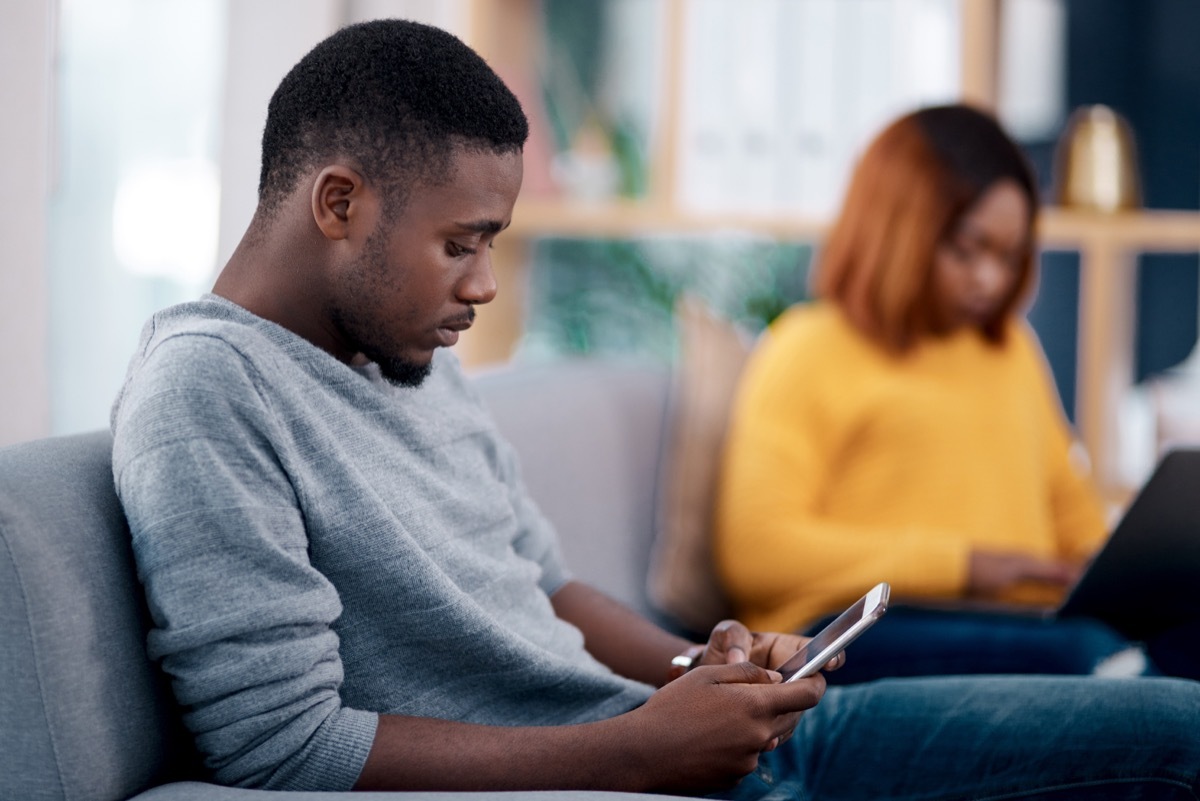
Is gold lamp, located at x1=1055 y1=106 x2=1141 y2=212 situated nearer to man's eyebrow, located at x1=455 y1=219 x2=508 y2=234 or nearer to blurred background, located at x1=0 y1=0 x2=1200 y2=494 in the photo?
blurred background, located at x1=0 y1=0 x2=1200 y2=494

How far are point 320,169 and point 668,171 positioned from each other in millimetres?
1593

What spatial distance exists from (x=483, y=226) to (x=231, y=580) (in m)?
0.30

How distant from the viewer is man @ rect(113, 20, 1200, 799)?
0.77 metres

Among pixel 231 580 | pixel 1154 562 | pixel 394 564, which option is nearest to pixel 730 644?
pixel 394 564

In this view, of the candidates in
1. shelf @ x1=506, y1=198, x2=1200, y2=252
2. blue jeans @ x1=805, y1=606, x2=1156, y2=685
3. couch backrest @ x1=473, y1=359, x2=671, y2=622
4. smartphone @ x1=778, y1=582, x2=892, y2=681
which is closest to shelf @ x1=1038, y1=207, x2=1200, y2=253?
shelf @ x1=506, y1=198, x2=1200, y2=252

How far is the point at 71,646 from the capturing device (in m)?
Answer: 0.75

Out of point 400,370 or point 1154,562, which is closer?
point 400,370

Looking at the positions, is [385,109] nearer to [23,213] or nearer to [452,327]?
[452,327]

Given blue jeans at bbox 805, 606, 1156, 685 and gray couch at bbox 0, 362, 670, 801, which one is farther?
blue jeans at bbox 805, 606, 1156, 685

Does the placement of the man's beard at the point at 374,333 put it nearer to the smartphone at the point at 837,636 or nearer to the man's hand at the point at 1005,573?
the smartphone at the point at 837,636

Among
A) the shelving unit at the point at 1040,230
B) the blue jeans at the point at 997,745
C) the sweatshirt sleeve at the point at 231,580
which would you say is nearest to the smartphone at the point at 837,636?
the blue jeans at the point at 997,745

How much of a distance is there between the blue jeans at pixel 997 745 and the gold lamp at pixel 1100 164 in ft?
5.10

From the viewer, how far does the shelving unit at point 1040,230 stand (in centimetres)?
234

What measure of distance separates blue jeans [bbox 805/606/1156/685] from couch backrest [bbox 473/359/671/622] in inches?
13.6
